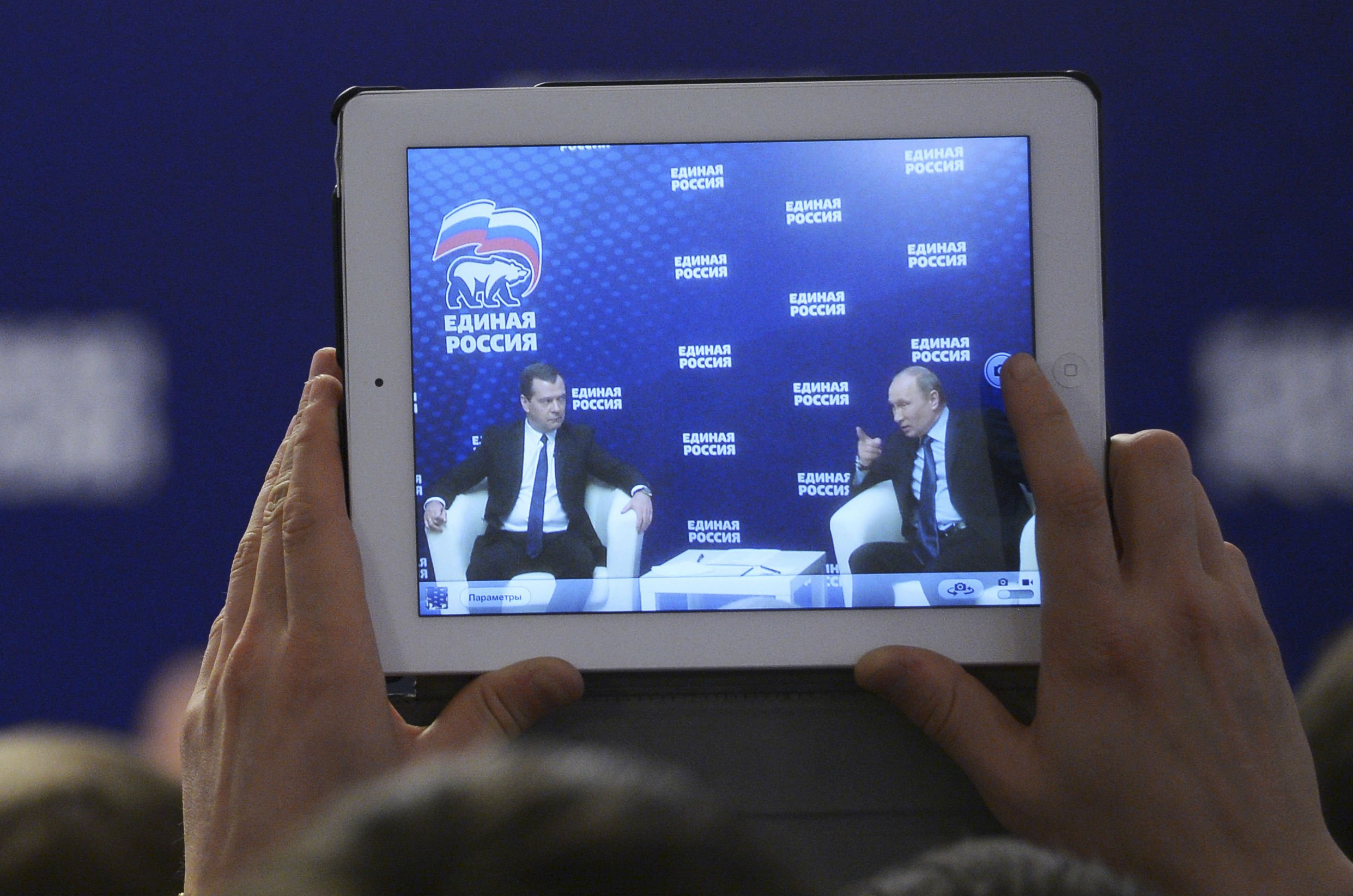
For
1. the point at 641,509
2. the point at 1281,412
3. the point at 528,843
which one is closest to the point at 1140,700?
the point at 641,509

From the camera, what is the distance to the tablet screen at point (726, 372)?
617mm

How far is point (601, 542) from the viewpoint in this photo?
63 centimetres

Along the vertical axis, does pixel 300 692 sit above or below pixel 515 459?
below

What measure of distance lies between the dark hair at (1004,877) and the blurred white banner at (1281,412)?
0.97m

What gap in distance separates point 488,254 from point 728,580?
260 mm

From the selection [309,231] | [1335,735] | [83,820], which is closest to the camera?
[83,820]

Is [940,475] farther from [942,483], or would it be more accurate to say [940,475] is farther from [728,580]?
[728,580]

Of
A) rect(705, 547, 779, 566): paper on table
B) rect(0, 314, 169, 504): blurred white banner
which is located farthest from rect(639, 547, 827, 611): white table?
rect(0, 314, 169, 504): blurred white banner

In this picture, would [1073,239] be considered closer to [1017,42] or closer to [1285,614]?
[1017,42]

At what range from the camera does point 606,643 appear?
24.5 inches

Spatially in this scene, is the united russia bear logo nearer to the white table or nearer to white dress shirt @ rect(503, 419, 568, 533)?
white dress shirt @ rect(503, 419, 568, 533)

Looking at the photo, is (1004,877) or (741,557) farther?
(741,557)

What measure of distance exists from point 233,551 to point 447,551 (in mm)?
590

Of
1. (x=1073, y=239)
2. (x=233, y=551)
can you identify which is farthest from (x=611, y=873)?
(x=233, y=551)
